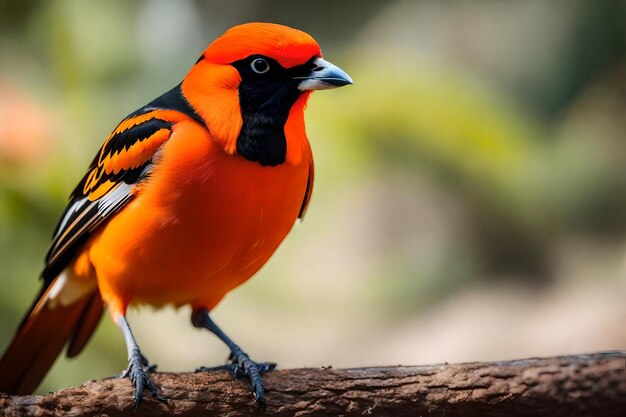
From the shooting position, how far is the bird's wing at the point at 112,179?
11.1 feet

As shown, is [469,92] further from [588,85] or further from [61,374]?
[61,374]

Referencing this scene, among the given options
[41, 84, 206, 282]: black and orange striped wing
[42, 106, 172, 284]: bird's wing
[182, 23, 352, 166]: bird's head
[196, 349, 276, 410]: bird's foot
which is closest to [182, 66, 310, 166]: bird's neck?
[182, 23, 352, 166]: bird's head

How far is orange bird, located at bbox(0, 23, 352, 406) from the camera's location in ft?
10.3

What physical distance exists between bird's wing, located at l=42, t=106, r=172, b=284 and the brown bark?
2.47 feet

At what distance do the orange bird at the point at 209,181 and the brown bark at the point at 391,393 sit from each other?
92 millimetres

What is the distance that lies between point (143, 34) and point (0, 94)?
131 centimetres

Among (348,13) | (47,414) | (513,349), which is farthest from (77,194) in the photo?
(348,13)

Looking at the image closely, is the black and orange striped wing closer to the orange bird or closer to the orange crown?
the orange bird

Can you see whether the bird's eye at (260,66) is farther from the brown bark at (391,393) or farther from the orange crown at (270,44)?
the brown bark at (391,393)

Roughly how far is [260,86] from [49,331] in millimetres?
1780

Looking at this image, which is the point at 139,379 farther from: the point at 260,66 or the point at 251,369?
the point at 260,66

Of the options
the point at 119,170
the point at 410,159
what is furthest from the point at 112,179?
the point at 410,159

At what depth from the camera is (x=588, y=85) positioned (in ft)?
28.0

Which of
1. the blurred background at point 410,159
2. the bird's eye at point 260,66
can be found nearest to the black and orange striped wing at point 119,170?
the bird's eye at point 260,66
